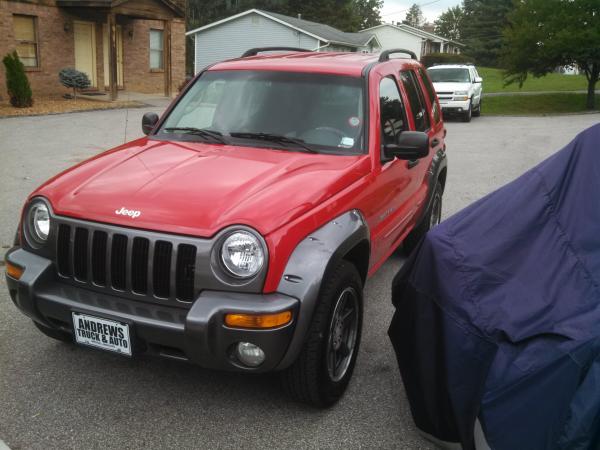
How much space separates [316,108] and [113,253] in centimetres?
184

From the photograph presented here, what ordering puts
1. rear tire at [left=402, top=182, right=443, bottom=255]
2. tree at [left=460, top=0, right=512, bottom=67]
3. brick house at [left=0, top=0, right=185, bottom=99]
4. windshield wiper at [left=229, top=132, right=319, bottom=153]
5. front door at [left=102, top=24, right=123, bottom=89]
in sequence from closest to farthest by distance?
1. windshield wiper at [left=229, top=132, right=319, bottom=153]
2. rear tire at [left=402, top=182, right=443, bottom=255]
3. brick house at [left=0, top=0, right=185, bottom=99]
4. front door at [left=102, top=24, right=123, bottom=89]
5. tree at [left=460, top=0, right=512, bottom=67]

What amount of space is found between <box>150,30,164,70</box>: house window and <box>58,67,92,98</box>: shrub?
484cm

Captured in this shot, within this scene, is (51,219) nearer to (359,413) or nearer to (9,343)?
(9,343)

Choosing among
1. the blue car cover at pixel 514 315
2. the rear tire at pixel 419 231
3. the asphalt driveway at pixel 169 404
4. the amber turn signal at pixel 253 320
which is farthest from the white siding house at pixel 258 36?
the amber turn signal at pixel 253 320

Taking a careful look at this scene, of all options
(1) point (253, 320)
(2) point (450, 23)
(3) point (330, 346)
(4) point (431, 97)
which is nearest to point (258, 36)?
(4) point (431, 97)

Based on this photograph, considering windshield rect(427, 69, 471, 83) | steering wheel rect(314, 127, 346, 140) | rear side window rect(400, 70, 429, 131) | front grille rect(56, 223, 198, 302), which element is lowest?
front grille rect(56, 223, 198, 302)

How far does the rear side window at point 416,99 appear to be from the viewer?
5133 mm

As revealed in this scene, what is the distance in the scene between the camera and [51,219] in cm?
323

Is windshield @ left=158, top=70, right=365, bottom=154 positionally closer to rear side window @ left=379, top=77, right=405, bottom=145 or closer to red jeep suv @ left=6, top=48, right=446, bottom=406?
red jeep suv @ left=6, top=48, right=446, bottom=406

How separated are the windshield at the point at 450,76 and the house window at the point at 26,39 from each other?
42.8 feet

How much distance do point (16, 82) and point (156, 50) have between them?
28.2 feet

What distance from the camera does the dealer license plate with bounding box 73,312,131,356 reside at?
9.67 feet

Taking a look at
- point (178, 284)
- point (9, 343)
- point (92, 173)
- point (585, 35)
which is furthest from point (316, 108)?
point (585, 35)

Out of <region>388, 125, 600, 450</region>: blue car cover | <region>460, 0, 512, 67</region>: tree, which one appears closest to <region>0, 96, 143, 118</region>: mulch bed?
<region>388, 125, 600, 450</region>: blue car cover
